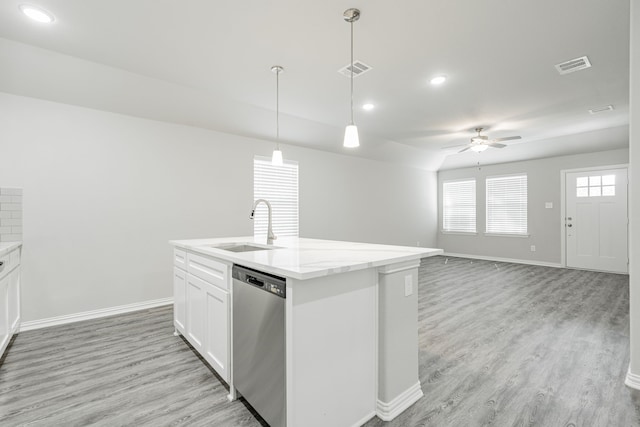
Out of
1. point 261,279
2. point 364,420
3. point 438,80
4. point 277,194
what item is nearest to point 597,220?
point 438,80

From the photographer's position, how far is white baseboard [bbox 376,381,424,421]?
5.96 feet

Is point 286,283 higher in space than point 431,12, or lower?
lower

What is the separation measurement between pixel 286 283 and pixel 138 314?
315cm

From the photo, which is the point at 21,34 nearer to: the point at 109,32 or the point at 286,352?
the point at 109,32

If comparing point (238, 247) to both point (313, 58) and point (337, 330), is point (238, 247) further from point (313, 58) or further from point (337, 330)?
point (313, 58)

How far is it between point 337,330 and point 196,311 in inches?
55.3

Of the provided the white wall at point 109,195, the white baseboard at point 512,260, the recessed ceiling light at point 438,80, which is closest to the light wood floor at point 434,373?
the white wall at point 109,195

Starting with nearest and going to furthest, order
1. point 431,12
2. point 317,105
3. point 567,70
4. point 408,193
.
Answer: point 431,12 < point 567,70 < point 317,105 < point 408,193

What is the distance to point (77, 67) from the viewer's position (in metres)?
3.02

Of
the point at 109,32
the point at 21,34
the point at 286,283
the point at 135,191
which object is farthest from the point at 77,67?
the point at 286,283

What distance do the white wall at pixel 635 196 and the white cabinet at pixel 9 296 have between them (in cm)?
475

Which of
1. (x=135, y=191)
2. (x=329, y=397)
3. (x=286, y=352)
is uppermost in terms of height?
(x=135, y=191)

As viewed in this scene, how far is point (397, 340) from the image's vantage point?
6.25 ft

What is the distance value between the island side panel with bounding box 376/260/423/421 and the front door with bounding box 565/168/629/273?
6.49 metres
